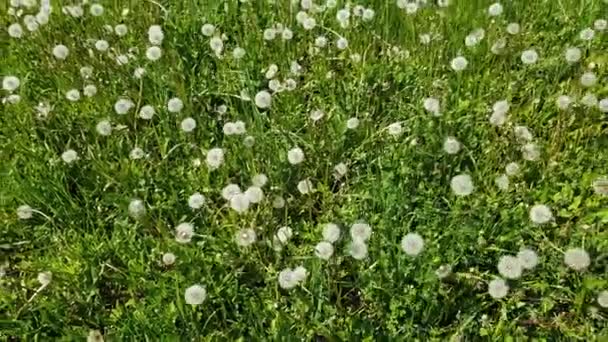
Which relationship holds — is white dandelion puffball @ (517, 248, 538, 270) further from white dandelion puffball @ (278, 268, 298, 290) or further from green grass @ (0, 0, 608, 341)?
white dandelion puffball @ (278, 268, 298, 290)

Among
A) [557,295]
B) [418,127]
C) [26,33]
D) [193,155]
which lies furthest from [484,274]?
[26,33]

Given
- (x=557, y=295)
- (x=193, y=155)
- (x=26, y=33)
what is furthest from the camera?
(x=26, y=33)

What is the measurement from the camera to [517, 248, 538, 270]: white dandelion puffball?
85.3 inches

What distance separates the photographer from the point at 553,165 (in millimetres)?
2492

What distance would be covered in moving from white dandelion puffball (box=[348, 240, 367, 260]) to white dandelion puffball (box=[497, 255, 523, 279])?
385 millimetres

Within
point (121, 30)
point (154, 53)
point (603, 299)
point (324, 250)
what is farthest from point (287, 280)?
point (121, 30)

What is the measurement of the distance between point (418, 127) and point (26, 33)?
1709mm

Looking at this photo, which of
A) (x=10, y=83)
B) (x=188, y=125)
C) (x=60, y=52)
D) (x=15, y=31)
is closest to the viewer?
(x=188, y=125)

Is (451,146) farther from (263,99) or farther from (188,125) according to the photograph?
(188,125)

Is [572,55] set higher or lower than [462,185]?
higher

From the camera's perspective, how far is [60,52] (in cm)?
304

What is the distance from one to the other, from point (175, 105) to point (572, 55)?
1.45m

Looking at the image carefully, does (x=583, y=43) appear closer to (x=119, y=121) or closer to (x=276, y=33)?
(x=276, y=33)

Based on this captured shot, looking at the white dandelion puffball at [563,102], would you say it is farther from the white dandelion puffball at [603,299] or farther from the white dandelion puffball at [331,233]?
the white dandelion puffball at [331,233]
